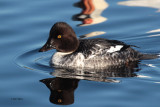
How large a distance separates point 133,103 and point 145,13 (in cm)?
696

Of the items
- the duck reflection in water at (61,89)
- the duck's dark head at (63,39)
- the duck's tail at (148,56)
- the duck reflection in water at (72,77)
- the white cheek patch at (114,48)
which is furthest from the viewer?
the duck's tail at (148,56)

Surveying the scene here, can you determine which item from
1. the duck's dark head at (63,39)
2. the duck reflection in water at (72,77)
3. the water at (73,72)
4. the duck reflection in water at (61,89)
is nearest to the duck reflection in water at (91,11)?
the water at (73,72)

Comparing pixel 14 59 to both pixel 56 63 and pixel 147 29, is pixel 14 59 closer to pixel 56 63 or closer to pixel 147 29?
pixel 56 63

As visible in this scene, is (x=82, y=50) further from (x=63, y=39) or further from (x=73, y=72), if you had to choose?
(x=73, y=72)

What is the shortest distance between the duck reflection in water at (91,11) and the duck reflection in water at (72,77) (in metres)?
3.61

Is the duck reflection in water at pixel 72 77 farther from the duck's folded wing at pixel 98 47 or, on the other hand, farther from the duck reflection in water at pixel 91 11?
the duck reflection in water at pixel 91 11

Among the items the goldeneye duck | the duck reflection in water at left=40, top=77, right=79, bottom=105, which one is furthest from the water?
the goldeneye duck

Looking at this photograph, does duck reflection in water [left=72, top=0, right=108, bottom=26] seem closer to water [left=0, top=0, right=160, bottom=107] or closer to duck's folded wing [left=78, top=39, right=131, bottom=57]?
water [left=0, top=0, right=160, bottom=107]

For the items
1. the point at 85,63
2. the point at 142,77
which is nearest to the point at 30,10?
the point at 85,63

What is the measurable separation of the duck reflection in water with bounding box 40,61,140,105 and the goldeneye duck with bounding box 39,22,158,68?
0.22 meters

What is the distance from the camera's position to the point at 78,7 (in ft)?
54.3

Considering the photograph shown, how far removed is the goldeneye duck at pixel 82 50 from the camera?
1191 cm

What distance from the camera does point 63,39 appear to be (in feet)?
39.5

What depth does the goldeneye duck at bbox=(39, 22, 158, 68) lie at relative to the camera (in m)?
11.9
